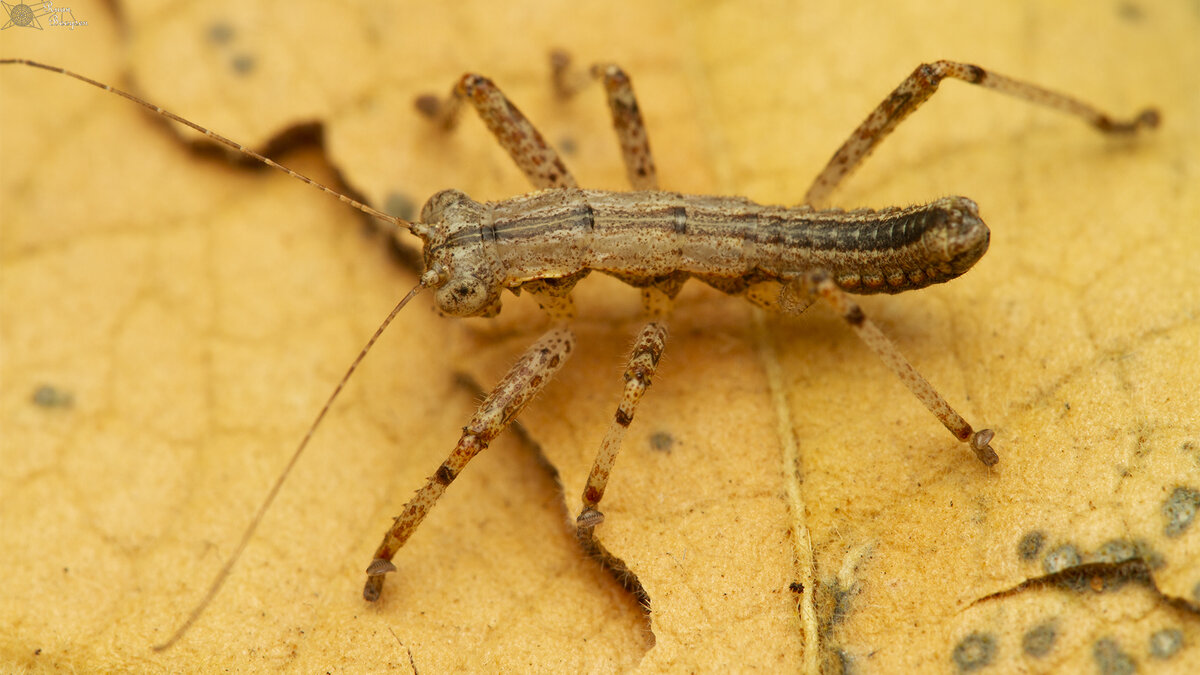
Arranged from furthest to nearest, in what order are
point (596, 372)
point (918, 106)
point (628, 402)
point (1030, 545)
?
point (596, 372), point (918, 106), point (628, 402), point (1030, 545)

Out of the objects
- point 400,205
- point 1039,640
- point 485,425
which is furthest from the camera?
point 400,205

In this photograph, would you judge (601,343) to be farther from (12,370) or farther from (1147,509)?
(12,370)

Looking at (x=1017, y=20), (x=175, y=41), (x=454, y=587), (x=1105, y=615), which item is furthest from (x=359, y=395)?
(x=1017, y=20)

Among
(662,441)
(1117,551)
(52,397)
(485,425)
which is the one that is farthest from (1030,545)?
(52,397)

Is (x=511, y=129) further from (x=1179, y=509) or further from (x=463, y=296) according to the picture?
(x=1179, y=509)

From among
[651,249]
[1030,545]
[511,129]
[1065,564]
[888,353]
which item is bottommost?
[1065,564]

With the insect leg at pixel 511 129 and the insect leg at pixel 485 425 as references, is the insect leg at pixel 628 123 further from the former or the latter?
the insect leg at pixel 485 425

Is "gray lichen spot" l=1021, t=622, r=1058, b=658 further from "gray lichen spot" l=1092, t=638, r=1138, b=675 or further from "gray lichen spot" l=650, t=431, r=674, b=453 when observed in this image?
"gray lichen spot" l=650, t=431, r=674, b=453

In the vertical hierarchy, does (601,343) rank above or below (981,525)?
Answer: above
